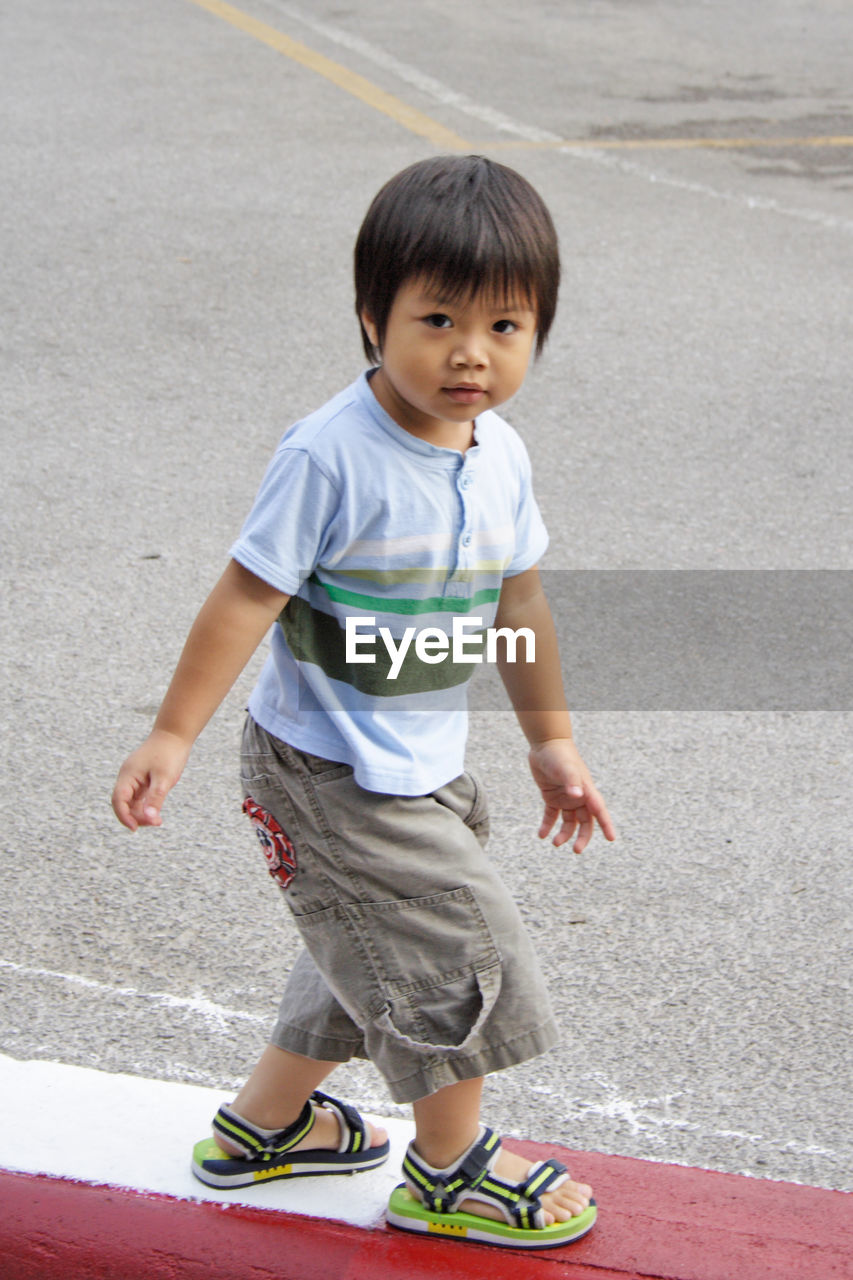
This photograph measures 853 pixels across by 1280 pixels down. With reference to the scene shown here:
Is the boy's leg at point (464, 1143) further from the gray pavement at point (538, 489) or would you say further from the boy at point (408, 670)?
the gray pavement at point (538, 489)

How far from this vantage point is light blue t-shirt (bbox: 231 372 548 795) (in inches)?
A: 78.9

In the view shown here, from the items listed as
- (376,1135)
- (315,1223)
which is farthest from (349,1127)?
(315,1223)

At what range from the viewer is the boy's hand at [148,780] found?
1984mm

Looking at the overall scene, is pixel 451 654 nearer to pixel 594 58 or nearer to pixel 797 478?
pixel 797 478

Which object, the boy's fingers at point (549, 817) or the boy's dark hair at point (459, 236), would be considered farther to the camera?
the boy's fingers at point (549, 817)

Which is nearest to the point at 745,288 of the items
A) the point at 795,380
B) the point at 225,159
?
the point at 795,380

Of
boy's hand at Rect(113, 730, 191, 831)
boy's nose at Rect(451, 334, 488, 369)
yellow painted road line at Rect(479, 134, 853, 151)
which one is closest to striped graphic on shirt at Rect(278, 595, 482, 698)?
boy's hand at Rect(113, 730, 191, 831)

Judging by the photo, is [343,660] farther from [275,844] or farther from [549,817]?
[549,817]

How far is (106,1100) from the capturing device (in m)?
2.47

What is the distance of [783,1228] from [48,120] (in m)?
8.29

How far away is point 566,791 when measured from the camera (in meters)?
2.27

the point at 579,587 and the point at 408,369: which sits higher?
the point at 408,369

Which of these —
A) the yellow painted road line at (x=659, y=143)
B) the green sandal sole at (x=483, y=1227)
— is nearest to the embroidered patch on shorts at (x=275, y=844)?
the green sandal sole at (x=483, y=1227)

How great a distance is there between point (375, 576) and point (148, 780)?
39 cm
